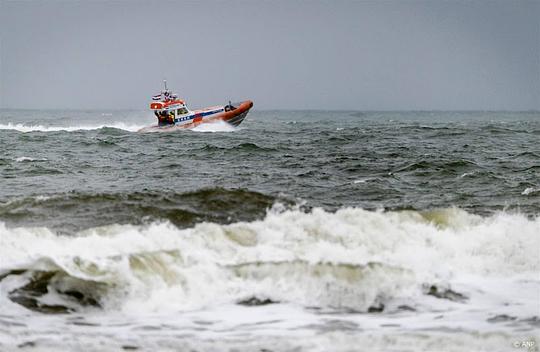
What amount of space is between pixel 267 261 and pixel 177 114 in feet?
93.1

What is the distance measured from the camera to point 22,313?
23.7 ft

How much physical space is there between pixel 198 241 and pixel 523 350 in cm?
468

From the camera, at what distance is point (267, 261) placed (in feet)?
28.2

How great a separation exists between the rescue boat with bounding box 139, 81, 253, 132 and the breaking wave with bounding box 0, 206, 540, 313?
25622 millimetres

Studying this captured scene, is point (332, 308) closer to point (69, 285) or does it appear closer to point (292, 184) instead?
point (69, 285)

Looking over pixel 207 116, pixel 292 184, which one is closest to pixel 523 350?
pixel 292 184

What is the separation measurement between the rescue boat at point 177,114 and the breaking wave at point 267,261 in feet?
84.1

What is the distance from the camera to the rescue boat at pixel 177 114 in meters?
35.7

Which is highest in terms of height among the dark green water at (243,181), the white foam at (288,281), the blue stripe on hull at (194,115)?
the blue stripe on hull at (194,115)

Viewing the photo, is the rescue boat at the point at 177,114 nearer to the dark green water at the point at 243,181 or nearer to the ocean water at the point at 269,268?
the dark green water at the point at 243,181

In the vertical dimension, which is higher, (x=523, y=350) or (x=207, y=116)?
(x=207, y=116)

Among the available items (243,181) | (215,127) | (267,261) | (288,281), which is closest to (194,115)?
(215,127)

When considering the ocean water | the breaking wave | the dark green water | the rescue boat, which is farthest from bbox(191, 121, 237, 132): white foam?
the breaking wave

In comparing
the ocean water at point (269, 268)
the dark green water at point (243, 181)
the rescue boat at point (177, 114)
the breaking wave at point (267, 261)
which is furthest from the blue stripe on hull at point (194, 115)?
the breaking wave at point (267, 261)
